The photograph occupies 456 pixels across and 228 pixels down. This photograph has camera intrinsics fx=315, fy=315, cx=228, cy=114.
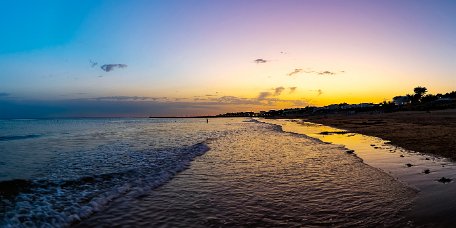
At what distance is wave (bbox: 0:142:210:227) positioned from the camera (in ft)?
29.9

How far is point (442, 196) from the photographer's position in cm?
938

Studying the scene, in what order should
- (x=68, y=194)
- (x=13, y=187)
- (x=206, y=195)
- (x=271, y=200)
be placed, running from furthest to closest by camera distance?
(x=13, y=187)
(x=68, y=194)
(x=206, y=195)
(x=271, y=200)

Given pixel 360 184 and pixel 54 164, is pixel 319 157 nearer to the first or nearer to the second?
pixel 360 184

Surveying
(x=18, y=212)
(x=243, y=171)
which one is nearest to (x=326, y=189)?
(x=243, y=171)

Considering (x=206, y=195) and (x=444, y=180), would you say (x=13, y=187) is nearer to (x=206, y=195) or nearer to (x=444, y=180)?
(x=206, y=195)

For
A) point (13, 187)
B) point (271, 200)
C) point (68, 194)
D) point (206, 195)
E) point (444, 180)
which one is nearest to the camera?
point (271, 200)

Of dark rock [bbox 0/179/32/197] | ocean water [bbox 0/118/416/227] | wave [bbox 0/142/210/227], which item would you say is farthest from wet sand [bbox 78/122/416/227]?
dark rock [bbox 0/179/32/197]

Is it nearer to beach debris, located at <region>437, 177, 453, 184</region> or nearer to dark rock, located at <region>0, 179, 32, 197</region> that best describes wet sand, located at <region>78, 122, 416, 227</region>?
beach debris, located at <region>437, 177, 453, 184</region>

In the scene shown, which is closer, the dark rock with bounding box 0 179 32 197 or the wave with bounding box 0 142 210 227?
the wave with bounding box 0 142 210 227

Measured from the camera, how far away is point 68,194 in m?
11.9

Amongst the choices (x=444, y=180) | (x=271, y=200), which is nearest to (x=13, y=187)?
(x=271, y=200)

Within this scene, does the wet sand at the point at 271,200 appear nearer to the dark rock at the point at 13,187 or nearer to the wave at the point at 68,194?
the wave at the point at 68,194

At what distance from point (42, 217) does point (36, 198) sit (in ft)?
8.59

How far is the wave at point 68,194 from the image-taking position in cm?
911
